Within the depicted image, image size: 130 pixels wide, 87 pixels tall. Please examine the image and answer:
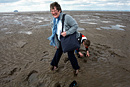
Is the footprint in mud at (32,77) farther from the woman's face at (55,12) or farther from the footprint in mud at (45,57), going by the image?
the woman's face at (55,12)

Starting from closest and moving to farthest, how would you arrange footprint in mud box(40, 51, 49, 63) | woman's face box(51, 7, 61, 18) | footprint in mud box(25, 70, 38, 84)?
1. woman's face box(51, 7, 61, 18)
2. footprint in mud box(25, 70, 38, 84)
3. footprint in mud box(40, 51, 49, 63)

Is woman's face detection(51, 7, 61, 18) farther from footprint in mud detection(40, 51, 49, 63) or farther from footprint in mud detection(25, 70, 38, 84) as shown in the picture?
footprint in mud detection(40, 51, 49, 63)

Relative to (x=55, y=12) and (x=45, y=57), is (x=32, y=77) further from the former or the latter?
(x=55, y=12)

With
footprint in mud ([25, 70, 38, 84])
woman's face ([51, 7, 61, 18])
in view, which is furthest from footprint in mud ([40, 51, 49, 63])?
woman's face ([51, 7, 61, 18])

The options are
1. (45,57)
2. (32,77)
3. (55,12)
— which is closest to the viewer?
(55,12)

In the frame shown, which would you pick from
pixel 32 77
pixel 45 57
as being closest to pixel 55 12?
pixel 32 77

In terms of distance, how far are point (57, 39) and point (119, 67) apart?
2551 mm

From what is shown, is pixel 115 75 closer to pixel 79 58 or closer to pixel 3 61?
pixel 79 58

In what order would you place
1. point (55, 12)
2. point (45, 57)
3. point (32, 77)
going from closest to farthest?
point (55, 12) < point (32, 77) < point (45, 57)

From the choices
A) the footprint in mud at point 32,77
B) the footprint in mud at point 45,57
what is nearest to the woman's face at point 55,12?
the footprint in mud at point 32,77

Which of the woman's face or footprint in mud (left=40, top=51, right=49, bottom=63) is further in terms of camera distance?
footprint in mud (left=40, top=51, right=49, bottom=63)

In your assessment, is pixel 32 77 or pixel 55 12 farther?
pixel 32 77

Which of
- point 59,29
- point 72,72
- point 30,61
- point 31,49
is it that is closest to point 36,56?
point 30,61

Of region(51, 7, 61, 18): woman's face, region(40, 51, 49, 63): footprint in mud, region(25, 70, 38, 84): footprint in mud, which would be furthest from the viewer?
region(40, 51, 49, 63): footprint in mud
